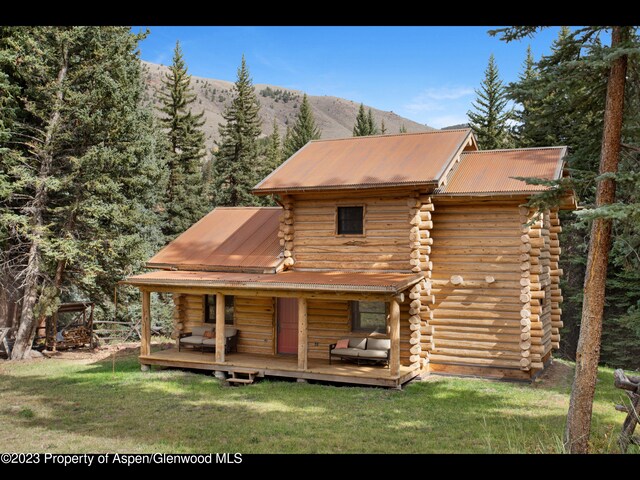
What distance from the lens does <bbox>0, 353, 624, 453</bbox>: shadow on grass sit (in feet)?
31.4

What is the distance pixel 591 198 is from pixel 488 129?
16.8 meters

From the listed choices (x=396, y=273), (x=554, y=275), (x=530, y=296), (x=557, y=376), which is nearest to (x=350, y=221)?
(x=396, y=273)

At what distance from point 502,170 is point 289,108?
539 ft

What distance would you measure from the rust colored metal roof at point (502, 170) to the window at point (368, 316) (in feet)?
13.5

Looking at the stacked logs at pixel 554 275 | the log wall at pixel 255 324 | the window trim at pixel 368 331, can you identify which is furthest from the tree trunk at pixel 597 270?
the log wall at pixel 255 324

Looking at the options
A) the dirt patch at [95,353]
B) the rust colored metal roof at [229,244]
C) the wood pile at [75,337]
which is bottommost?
the dirt patch at [95,353]

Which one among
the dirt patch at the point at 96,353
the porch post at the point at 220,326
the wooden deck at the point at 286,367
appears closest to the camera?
the wooden deck at the point at 286,367

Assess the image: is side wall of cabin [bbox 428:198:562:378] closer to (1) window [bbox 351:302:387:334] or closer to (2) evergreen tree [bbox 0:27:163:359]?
(1) window [bbox 351:302:387:334]

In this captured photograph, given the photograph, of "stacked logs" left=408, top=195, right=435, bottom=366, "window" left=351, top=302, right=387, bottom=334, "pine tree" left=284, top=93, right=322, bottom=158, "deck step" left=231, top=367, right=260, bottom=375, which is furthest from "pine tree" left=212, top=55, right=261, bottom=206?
"stacked logs" left=408, top=195, right=435, bottom=366

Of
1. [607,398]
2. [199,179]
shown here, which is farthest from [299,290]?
[199,179]

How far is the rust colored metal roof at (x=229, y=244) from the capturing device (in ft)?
58.2

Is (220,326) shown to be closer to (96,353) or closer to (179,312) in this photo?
(179,312)

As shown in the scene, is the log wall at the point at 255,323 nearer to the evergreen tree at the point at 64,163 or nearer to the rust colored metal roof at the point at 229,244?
the rust colored metal roof at the point at 229,244
